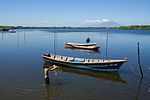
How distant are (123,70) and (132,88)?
750cm

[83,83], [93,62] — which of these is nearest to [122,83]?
[83,83]

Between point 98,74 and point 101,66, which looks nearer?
point 98,74

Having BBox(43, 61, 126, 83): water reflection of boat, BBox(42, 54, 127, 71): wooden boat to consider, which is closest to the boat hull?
BBox(42, 54, 127, 71): wooden boat

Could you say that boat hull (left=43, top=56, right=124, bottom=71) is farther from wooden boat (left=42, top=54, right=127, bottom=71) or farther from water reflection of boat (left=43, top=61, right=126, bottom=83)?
water reflection of boat (left=43, top=61, right=126, bottom=83)

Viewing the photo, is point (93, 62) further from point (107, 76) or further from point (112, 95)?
point (112, 95)

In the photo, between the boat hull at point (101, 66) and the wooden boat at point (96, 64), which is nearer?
the wooden boat at point (96, 64)

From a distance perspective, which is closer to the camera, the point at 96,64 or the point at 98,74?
the point at 98,74

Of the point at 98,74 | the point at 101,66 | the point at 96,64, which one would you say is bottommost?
the point at 98,74

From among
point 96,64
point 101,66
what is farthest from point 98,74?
point 96,64

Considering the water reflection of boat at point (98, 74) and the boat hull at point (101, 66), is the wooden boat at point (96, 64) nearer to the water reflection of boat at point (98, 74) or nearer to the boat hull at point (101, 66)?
the boat hull at point (101, 66)

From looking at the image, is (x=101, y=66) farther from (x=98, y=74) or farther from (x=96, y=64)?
(x=98, y=74)

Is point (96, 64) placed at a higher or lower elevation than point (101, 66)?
higher

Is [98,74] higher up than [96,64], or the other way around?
[96,64]

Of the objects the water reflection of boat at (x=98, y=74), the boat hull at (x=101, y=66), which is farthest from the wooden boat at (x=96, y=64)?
the water reflection of boat at (x=98, y=74)
